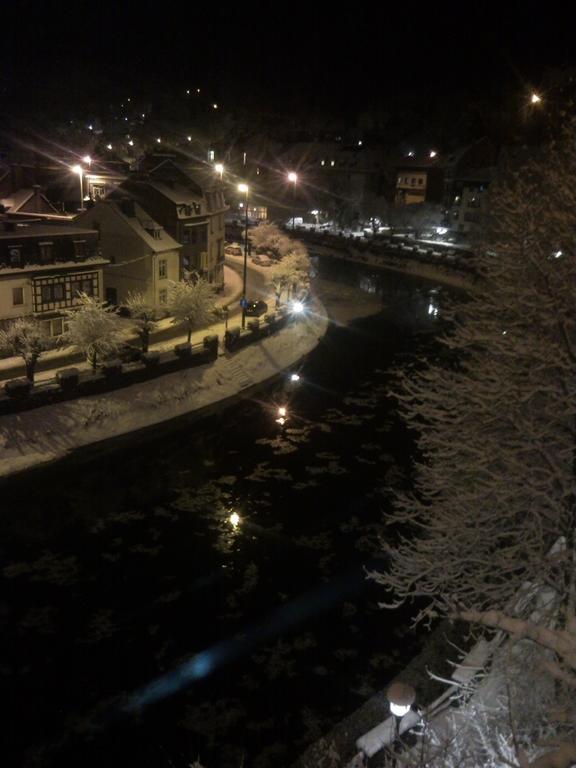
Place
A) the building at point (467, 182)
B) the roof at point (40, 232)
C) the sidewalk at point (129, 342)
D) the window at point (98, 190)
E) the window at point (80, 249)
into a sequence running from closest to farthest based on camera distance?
the sidewalk at point (129, 342) < the roof at point (40, 232) < the window at point (80, 249) < the window at point (98, 190) < the building at point (467, 182)

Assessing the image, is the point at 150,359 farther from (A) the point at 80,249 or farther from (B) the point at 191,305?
(A) the point at 80,249

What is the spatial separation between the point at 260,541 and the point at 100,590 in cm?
484

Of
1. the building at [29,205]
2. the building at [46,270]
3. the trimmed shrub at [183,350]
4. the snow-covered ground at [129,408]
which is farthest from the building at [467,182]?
the building at [46,270]

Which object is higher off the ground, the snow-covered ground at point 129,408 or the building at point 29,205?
the building at point 29,205

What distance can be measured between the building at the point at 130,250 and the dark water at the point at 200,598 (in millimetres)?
14120

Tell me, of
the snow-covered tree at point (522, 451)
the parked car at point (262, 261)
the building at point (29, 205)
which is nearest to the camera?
the snow-covered tree at point (522, 451)

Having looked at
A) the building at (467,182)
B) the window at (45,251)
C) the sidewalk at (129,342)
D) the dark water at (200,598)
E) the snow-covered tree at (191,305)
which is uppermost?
the building at (467,182)

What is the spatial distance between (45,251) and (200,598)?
21337 mm

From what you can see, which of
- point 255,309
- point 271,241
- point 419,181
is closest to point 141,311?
point 255,309

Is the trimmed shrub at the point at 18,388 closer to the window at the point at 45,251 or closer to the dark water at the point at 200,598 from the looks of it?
the dark water at the point at 200,598

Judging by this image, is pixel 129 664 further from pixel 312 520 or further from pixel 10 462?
pixel 10 462

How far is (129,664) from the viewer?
14172 millimetres

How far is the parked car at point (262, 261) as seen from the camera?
58.8m

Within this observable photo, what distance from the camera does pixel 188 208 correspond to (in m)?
43.4
